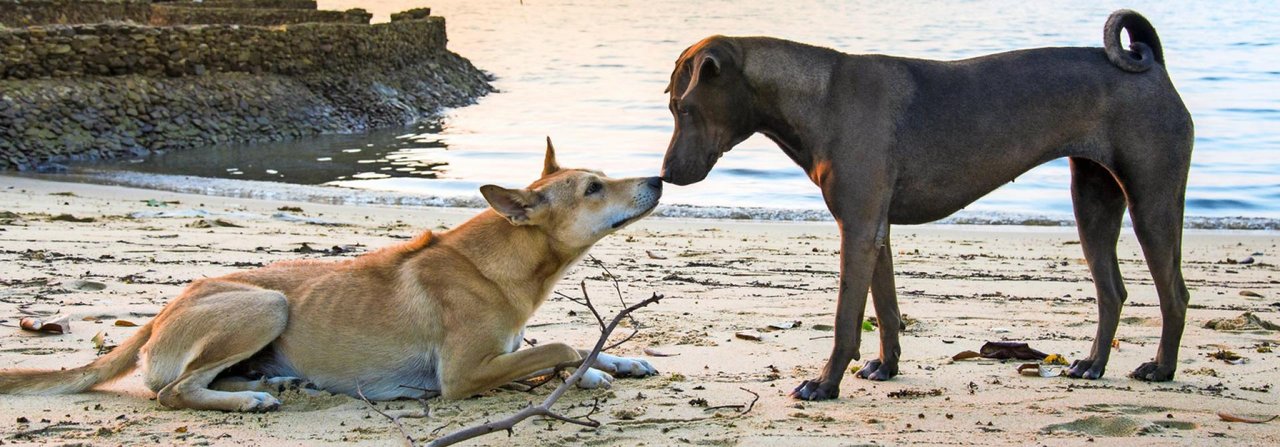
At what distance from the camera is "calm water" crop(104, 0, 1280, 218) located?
19011mm

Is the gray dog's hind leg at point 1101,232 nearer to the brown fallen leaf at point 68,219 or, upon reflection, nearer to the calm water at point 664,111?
the brown fallen leaf at point 68,219

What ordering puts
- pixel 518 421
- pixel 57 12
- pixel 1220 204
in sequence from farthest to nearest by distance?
pixel 57 12 < pixel 1220 204 < pixel 518 421

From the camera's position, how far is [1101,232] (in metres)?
6.96

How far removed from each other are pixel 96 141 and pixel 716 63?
17503 mm

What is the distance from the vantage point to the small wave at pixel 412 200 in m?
15.2

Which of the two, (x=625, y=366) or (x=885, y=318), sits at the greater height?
(x=885, y=318)

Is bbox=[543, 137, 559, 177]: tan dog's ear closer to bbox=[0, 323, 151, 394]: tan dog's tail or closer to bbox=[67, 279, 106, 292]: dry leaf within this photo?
bbox=[0, 323, 151, 394]: tan dog's tail

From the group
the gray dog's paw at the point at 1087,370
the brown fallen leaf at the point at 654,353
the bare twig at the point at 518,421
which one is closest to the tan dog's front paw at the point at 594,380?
the bare twig at the point at 518,421

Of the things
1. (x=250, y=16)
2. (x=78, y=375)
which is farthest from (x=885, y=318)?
(x=250, y=16)

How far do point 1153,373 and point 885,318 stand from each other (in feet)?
4.40

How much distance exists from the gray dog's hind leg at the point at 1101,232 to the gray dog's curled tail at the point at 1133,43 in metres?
0.62

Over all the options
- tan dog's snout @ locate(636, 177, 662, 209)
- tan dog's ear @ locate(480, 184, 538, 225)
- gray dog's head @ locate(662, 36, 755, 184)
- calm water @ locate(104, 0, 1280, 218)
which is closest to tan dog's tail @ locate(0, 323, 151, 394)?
tan dog's ear @ locate(480, 184, 538, 225)

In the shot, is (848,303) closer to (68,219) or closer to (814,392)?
(814,392)

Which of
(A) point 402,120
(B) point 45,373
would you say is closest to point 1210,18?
(A) point 402,120
